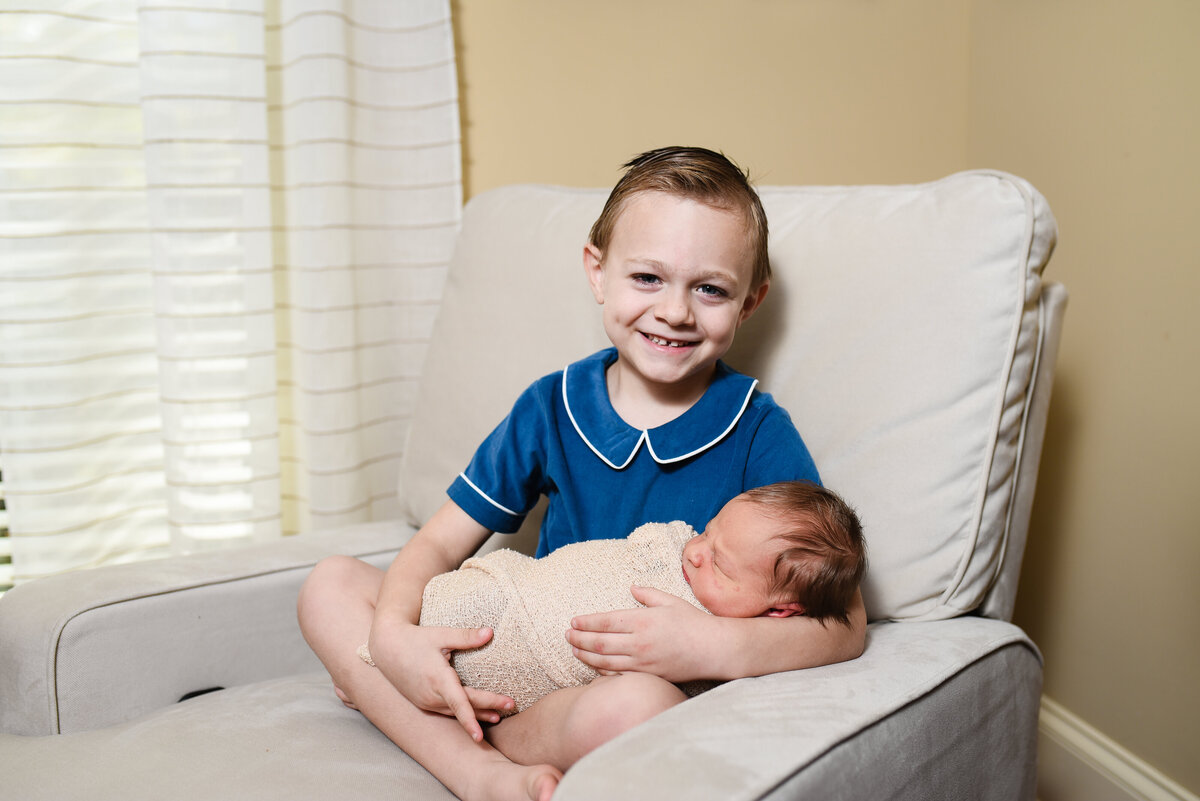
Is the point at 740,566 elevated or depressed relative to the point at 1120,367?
depressed

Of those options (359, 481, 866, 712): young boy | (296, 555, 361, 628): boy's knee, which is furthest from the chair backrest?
(296, 555, 361, 628): boy's knee

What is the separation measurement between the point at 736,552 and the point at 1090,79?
1029 mm

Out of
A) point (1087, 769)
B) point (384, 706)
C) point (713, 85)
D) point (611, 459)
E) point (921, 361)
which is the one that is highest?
point (713, 85)

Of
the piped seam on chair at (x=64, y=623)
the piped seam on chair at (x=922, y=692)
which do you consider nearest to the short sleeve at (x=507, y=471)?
the piped seam on chair at (x=64, y=623)

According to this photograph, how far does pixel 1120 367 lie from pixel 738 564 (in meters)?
0.83

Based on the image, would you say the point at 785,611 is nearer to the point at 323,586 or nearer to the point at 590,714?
the point at 590,714

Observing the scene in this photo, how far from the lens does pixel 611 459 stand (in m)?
1.08

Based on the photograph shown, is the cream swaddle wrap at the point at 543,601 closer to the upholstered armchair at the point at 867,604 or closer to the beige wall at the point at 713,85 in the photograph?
the upholstered armchair at the point at 867,604

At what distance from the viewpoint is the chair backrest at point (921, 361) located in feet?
3.09

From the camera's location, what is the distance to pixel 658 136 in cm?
176

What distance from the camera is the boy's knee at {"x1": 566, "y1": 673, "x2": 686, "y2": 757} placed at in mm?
765

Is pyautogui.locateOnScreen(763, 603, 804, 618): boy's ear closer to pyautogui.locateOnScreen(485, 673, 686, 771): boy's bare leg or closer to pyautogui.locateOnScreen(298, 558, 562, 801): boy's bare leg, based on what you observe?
pyautogui.locateOnScreen(485, 673, 686, 771): boy's bare leg

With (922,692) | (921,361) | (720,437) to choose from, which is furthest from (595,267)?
(922,692)

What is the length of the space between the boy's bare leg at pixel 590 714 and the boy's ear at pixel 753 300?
441mm
